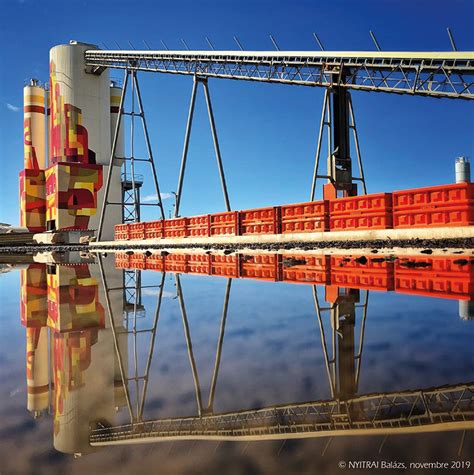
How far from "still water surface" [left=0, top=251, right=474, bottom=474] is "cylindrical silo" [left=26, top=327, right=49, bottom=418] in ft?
0.04

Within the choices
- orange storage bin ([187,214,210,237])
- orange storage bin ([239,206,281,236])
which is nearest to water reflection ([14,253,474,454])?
orange storage bin ([239,206,281,236])

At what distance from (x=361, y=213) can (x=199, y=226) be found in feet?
34.0

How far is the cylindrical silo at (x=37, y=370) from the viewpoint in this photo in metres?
2.31

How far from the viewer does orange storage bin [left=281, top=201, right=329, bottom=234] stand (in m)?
17.0

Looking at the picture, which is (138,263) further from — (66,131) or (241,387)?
(66,131)

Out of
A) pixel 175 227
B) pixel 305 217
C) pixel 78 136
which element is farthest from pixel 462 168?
pixel 305 217

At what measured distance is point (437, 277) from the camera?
22.4 ft

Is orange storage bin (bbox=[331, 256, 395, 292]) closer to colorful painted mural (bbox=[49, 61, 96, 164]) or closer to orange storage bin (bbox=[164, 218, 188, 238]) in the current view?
orange storage bin (bbox=[164, 218, 188, 238])

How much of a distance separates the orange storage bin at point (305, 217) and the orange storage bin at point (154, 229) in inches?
446

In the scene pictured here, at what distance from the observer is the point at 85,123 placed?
159 feet

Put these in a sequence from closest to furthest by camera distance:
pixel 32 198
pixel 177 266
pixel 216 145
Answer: pixel 177 266, pixel 216 145, pixel 32 198

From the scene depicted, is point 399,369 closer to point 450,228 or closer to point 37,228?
point 450,228

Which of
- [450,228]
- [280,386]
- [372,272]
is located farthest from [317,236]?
[280,386]

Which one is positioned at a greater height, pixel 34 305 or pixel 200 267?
pixel 200 267
